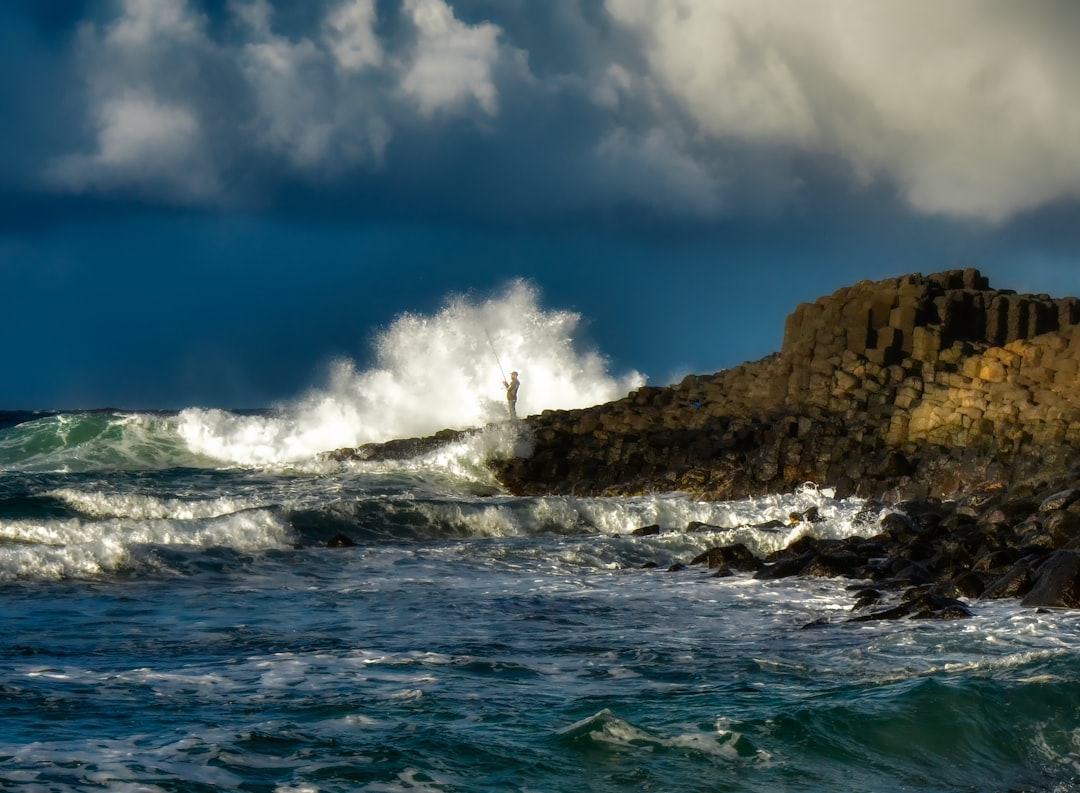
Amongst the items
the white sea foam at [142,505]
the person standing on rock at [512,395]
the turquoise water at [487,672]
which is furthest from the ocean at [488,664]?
the person standing on rock at [512,395]

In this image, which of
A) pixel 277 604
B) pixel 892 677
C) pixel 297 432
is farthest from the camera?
pixel 297 432

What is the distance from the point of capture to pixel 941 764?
7457mm

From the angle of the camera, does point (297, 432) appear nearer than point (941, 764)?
No

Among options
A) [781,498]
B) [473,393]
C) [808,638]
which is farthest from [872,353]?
[808,638]

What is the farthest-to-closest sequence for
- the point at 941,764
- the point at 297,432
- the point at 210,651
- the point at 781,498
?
the point at 297,432, the point at 781,498, the point at 210,651, the point at 941,764

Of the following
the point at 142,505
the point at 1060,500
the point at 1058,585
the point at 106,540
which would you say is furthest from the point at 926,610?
the point at 142,505

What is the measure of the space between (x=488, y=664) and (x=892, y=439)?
1431 cm

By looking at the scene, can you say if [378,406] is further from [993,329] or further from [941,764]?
[941,764]

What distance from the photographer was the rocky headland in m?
14.5

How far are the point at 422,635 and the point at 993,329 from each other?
18.7m

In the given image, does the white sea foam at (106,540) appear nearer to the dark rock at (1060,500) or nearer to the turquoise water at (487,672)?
the turquoise water at (487,672)

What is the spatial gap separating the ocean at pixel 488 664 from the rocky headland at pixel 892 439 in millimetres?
1109

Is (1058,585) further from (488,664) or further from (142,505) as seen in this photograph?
(142,505)

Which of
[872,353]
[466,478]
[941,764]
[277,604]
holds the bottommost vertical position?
[941,764]
